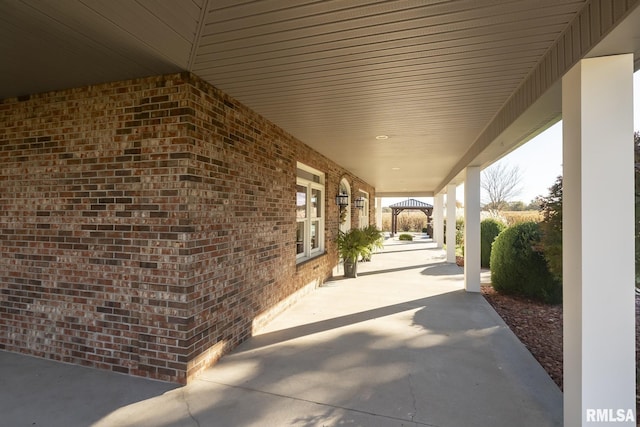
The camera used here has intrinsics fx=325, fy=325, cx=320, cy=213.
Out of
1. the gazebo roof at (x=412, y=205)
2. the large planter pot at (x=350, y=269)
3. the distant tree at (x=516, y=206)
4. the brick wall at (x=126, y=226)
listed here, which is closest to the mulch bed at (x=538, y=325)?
the large planter pot at (x=350, y=269)

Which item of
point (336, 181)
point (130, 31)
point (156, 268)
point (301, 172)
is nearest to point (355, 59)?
point (130, 31)

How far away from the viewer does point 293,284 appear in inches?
220

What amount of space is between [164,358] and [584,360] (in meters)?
3.37

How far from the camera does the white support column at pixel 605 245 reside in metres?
2.12

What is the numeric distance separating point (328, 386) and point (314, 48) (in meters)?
2.95

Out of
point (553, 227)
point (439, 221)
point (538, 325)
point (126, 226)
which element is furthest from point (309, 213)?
point (439, 221)

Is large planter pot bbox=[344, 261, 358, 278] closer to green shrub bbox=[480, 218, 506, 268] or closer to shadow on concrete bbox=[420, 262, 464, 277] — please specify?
shadow on concrete bbox=[420, 262, 464, 277]

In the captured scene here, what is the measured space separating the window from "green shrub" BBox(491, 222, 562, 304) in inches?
150

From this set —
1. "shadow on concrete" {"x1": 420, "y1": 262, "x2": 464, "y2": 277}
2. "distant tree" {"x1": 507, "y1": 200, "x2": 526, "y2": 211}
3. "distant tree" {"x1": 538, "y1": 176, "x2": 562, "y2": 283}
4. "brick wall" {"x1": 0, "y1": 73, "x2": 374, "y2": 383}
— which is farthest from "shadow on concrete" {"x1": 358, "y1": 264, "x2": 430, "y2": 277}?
"distant tree" {"x1": 507, "y1": 200, "x2": 526, "y2": 211}

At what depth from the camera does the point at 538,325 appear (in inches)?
188

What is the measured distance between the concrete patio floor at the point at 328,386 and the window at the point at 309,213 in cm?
228

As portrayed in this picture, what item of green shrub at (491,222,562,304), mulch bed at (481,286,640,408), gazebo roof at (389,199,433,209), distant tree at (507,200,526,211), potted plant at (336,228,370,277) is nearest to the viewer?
mulch bed at (481,286,640,408)

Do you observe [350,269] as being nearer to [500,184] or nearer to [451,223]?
[451,223]

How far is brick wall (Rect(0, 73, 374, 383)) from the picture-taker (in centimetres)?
306
